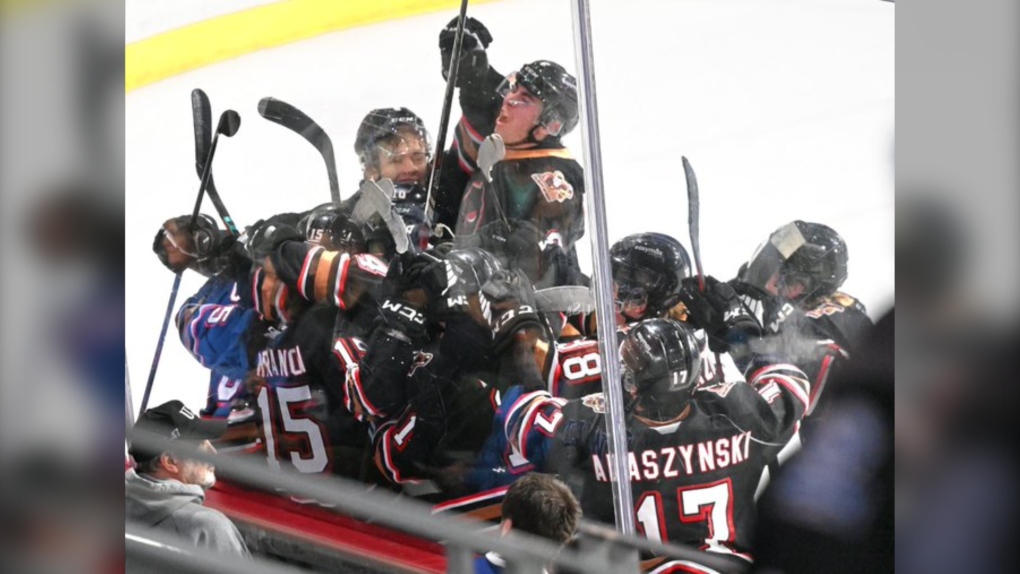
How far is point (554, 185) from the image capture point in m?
2.02

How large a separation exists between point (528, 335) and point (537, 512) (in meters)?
0.29

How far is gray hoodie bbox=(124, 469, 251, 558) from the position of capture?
2041 millimetres

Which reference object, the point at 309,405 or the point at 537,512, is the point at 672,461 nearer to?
the point at 537,512

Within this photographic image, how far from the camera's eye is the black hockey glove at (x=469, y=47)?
202 centimetres

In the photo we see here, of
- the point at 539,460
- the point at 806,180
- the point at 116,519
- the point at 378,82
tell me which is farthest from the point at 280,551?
the point at 806,180

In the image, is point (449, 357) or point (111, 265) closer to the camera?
point (111, 265)

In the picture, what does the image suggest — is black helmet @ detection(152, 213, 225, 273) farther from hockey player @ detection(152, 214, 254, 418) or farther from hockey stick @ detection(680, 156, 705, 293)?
hockey stick @ detection(680, 156, 705, 293)

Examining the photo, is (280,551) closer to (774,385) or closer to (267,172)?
(267,172)

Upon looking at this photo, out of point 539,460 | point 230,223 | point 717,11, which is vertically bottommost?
point 539,460

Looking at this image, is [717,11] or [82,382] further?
[717,11]

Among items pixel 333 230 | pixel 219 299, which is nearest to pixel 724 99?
pixel 333 230

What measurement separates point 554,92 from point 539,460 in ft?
1.97

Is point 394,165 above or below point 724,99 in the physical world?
below

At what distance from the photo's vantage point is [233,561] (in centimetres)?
114
